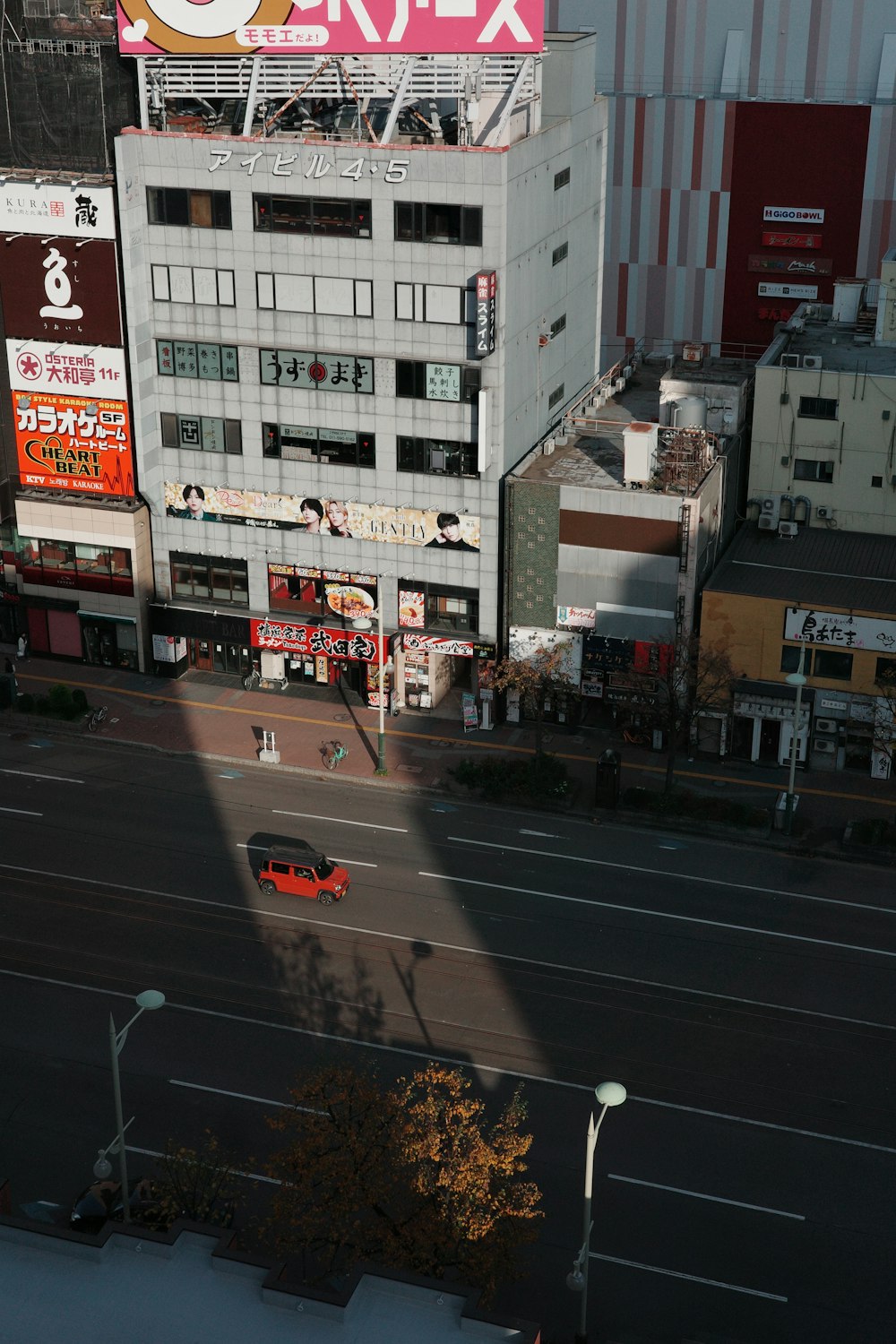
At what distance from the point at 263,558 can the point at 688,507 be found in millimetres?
20922

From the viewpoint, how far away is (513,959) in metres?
56.4

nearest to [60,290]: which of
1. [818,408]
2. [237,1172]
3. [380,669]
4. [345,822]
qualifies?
[380,669]

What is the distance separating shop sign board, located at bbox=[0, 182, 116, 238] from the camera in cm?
7019

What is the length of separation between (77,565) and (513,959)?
33.6 m

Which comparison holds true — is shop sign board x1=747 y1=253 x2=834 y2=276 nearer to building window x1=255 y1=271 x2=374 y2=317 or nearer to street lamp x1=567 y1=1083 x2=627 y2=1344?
building window x1=255 y1=271 x2=374 y2=317

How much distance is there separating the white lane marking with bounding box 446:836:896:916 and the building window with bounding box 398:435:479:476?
670 inches

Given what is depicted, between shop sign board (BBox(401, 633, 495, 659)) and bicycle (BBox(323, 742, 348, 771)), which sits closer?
bicycle (BBox(323, 742, 348, 771))

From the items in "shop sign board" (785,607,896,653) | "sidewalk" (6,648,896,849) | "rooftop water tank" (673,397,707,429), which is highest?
A: "rooftop water tank" (673,397,707,429)

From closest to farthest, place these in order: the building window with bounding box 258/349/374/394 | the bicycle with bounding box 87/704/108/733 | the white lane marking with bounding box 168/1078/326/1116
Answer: the white lane marking with bounding box 168/1078/326/1116, the building window with bounding box 258/349/374/394, the bicycle with bounding box 87/704/108/733

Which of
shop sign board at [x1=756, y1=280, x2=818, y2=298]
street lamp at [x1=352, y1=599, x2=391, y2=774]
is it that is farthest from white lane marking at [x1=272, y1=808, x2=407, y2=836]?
shop sign board at [x1=756, y1=280, x2=818, y2=298]

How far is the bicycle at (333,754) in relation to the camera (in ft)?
228

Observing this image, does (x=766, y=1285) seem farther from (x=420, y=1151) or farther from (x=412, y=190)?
(x=412, y=190)

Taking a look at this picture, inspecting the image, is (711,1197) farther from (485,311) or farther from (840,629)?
(485,311)

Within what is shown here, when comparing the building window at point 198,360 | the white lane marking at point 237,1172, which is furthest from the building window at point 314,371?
the white lane marking at point 237,1172
